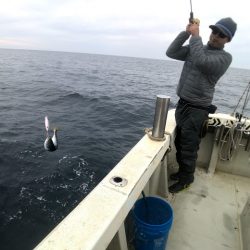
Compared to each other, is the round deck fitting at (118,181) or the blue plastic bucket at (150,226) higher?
the round deck fitting at (118,181)

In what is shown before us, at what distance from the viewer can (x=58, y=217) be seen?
15.8 ft

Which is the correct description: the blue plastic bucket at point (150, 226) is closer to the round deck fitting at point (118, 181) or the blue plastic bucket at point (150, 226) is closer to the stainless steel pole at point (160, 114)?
the round deck fitting at point (118, 181)

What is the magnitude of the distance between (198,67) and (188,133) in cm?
80

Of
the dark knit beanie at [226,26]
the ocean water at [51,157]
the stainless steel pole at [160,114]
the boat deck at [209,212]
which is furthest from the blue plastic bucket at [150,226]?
the ocean water at [51,157]

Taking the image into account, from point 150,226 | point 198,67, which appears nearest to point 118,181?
point 150,226

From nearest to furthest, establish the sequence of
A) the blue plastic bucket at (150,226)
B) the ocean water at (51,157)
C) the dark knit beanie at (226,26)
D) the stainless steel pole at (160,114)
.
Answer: the blue plastic bucket at (150,226) < the stainless steel pole at (160,114) < the dark knit beanie at (226,26) < the ocean water at (51,157)

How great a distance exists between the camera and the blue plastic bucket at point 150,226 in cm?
205

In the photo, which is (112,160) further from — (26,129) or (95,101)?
(95,101)

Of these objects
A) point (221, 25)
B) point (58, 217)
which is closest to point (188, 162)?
point (221, 25)

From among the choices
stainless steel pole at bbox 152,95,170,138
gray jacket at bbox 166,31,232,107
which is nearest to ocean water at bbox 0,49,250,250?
stainless steel pole at bbox 152,95,170,138

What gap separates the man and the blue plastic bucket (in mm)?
886

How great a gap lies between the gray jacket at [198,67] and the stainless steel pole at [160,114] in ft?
1.92

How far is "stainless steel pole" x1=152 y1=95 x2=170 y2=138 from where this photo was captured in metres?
2.60

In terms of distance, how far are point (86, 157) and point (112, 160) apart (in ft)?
2.42
